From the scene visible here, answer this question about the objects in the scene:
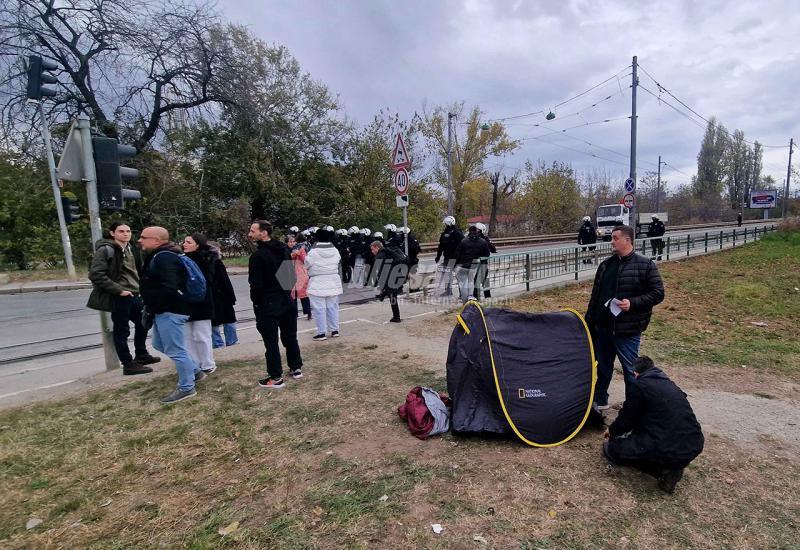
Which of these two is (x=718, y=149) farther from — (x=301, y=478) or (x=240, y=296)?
(x=301, y=478)

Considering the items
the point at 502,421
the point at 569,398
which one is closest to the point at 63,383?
the point at 502,421

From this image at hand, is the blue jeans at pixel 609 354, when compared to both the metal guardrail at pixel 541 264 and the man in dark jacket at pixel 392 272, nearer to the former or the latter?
the man in dark jacket at pixel 392 272

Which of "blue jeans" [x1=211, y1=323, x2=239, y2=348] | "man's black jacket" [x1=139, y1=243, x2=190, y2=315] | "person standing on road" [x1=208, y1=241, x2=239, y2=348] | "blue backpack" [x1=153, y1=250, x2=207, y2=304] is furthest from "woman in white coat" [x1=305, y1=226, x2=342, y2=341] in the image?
"man's black jacket" [x1=139, y1=243, x2=190, y2=315]

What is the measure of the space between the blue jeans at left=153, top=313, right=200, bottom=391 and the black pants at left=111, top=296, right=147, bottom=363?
93cm

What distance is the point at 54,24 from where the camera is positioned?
16500 mm

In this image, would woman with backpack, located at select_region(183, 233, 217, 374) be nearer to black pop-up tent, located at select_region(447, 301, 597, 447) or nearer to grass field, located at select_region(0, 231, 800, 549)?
grass field, located at select_region(0, 231, 800, 549)

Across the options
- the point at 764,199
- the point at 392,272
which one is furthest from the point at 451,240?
the point at 764,199

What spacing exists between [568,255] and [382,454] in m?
9.80

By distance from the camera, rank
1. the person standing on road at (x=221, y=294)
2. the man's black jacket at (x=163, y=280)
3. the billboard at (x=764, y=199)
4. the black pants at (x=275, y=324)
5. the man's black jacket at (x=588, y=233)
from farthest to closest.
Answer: the billboard at (x=764, y=199) → the man's black jacket at (x=588, y=233) → the person standing on road at (x=221, y=294) → the black pants at (x=275, y=324) → the man's black jacket at (x=163, y=280)

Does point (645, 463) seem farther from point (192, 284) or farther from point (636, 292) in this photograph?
point (192, 284)

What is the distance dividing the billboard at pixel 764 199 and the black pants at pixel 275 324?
73.1 meters

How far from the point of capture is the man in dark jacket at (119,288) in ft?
16.0

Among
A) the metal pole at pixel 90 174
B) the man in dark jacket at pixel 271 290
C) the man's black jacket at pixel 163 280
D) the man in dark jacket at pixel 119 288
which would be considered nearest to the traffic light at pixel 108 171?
the metal pole at pixel 90 174

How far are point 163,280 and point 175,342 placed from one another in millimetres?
673
